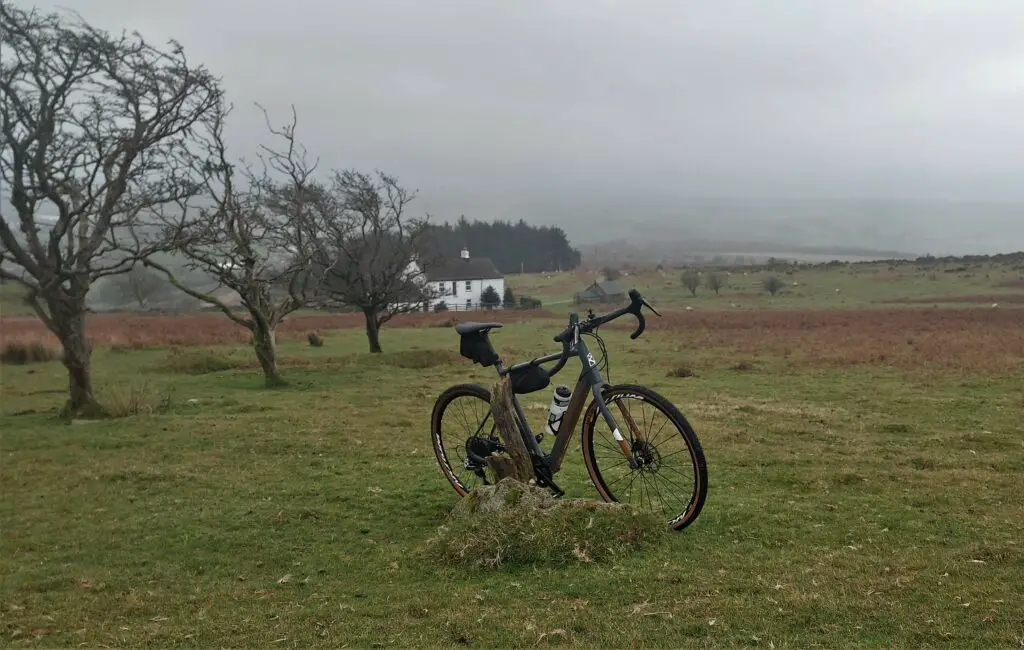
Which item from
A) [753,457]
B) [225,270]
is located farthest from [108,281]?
[753,457]

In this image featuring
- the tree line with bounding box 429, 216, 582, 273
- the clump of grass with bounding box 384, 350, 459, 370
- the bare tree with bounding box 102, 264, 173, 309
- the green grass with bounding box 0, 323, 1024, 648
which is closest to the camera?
the green grass with bounding box 0, 323, 1024, 648

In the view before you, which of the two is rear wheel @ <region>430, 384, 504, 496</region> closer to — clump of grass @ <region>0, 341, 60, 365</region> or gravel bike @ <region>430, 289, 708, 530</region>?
gravel bike @ <region>430, 289, 708, 530</region>

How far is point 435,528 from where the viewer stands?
6.16 meters

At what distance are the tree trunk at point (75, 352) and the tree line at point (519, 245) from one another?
115 m

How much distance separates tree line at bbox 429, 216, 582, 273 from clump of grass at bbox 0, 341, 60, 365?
105m

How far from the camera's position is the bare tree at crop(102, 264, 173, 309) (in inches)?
2832

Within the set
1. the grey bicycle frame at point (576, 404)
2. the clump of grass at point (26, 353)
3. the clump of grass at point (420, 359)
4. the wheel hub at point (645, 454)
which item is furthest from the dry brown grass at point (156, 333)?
the wheel hub at point (645, 454)

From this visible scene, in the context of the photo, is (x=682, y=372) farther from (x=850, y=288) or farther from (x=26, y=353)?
(x=850, y=288)

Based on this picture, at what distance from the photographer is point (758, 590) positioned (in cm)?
428

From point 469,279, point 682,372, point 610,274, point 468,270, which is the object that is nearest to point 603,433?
point 682,372

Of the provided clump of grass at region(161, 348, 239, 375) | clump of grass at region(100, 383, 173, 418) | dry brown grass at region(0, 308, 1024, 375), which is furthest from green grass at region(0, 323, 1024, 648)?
clump of grass at region(161, 348, 239, 375)

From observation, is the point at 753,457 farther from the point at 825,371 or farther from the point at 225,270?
the point at 225,270

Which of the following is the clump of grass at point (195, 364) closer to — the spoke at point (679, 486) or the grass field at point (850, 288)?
the spoke at point (679, 486)

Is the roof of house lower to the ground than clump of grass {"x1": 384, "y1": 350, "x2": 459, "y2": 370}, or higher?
higher
